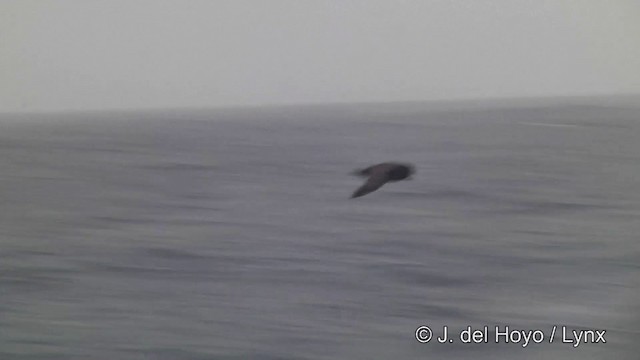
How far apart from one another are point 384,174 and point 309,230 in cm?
12

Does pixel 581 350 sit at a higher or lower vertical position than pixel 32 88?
lower

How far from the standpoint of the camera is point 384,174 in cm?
102

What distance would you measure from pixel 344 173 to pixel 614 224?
0.34 metres

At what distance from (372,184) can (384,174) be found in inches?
0.8

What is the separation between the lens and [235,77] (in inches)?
41.3

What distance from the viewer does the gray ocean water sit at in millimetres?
975

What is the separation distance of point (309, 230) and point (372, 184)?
0.32 feet

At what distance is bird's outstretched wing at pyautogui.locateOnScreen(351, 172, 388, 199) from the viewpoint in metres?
1.01

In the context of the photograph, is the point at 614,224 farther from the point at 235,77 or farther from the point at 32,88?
the point at 32,88

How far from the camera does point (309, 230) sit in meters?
1.01

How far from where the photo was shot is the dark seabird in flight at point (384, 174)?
102 centimetres

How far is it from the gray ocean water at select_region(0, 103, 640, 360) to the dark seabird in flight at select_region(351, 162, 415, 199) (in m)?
0.01

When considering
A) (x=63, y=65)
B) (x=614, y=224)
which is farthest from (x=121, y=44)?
(x=614, y=224)

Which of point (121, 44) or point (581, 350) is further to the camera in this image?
point (121, 44)
